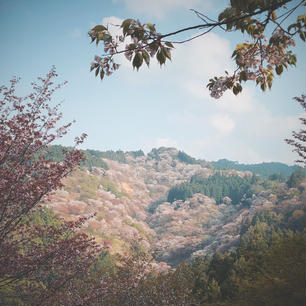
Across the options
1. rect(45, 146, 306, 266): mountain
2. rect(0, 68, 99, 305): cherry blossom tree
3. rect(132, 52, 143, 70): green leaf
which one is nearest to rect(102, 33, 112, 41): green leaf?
rect(132, 52, 143, 70): green leaf

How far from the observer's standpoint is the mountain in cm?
7525

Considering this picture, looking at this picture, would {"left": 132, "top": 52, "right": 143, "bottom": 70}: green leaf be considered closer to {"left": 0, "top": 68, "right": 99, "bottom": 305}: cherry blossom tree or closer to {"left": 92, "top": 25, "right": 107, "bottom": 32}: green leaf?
{"left": 92, "top": 25, "right": 107, "bottom": 32}: green leaf

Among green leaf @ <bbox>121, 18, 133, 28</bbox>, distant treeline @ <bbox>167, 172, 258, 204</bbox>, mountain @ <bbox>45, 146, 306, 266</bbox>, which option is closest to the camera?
green leaf @ <bbox>121, 18, 133, 28</bbox>

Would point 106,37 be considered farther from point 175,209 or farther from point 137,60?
point 175,209

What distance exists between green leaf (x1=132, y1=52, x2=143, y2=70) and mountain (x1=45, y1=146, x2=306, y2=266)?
194 feet

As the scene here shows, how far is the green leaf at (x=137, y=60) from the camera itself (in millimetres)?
2010

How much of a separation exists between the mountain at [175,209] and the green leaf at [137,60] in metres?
59.2

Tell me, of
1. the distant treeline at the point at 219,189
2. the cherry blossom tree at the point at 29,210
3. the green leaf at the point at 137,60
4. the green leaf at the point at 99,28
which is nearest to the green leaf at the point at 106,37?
the green leaf at the point at 99,28

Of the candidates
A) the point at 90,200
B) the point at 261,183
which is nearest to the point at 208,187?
the point at 261,183

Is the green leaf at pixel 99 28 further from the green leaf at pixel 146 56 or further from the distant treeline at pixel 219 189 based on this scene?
the distant treeline at pixel 219 189

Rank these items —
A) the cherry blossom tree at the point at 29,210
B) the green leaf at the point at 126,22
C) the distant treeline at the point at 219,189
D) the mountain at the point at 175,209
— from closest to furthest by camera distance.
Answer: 1. the green leaf at the point at 126,22
2. the cherry blossom tree at the point at 29,210
3. the mountain at the point at 175,209
4. the distant treeline at the point at 219,189

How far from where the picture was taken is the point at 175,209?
132 m

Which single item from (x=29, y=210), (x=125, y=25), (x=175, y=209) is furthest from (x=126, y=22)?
(x=175, y=209)

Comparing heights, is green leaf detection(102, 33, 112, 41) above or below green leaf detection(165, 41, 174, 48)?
above
